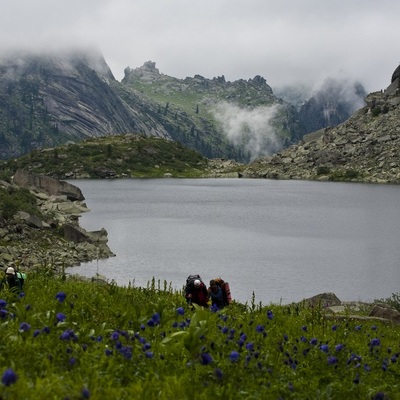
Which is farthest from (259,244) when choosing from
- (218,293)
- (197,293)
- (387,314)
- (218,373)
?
(218,373)

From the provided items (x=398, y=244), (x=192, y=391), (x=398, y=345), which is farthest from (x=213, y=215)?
(x=192, y=391)

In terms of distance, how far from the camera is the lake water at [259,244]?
5072cm

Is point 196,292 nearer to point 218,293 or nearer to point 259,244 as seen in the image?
point 218,293

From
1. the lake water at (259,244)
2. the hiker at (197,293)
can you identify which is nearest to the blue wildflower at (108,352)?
the hiker at (197,293)

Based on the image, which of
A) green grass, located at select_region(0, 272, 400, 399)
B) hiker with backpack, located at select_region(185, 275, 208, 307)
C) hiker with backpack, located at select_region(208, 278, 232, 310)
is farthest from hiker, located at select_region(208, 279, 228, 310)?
green grass, located at select_region(0, 272, 400, 399)

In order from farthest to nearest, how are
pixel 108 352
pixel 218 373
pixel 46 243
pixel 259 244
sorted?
1. pixel 259 244
2. pixel 46 243
3. pixel 108 352
4. pixel 218 373

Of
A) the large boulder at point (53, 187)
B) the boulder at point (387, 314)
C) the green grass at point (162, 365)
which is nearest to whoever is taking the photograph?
the green grass at point (162, 365)

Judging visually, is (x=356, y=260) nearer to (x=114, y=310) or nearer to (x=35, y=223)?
(x=35, y=223)

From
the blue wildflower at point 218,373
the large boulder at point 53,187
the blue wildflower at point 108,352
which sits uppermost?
the large boulder at point 53,187

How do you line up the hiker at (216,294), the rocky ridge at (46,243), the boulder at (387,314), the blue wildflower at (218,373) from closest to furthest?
the blue wildflower at (218,373)
the hiker at (216,294)
the boulder at (387,314)
the rocky ridge at (46,243)

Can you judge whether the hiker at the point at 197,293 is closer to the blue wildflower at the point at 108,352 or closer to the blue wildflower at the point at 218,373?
the blue wildflower at the point at 108,352

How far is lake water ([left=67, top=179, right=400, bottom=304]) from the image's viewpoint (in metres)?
50.7

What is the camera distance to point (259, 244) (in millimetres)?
74625

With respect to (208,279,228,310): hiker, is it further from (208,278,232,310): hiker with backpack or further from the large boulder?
the large boulder
